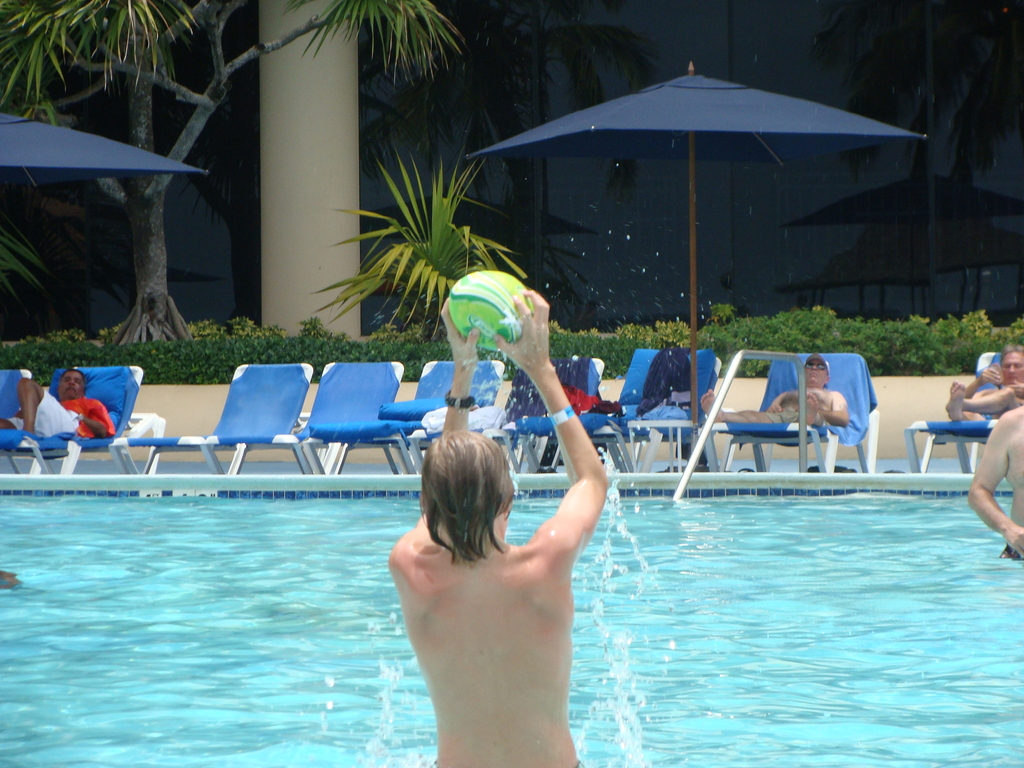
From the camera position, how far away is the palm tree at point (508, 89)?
1467cm

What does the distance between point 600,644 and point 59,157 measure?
5.88 metres

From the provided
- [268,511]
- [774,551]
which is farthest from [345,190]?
[774,551]

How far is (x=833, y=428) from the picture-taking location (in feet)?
29.5

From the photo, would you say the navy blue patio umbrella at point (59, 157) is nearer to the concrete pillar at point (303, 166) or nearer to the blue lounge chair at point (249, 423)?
the blue lounge chair at point (249, 423)

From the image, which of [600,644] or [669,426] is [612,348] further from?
[600,644]

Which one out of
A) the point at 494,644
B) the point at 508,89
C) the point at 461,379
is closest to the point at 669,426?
the point at 461,379

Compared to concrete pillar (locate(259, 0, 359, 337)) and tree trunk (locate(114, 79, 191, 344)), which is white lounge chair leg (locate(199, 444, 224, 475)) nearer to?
tree trunk (locate(114, 79, 191, 344))

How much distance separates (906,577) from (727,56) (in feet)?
33.8

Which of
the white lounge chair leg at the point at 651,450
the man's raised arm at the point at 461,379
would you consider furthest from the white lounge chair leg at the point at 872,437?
the man's raised arm at the point at 461,379

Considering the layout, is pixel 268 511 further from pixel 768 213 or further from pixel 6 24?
pixel 768 213

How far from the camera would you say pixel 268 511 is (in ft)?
24.3

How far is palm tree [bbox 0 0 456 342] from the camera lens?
1130 cm

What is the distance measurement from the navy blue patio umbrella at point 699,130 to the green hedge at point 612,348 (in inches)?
104

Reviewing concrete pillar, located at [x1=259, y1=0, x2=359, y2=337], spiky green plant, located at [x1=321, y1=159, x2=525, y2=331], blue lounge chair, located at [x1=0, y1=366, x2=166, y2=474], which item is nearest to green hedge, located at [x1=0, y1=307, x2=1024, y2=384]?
spiky green plant, located at [x1=321, y1=159, x2=525, y2=331]
